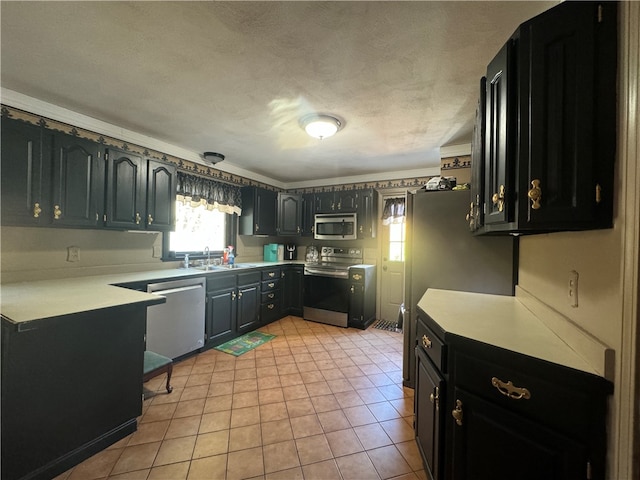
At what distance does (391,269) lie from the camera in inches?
164

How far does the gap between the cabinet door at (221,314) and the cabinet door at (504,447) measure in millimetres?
2615

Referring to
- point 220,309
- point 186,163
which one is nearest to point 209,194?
point 186,163

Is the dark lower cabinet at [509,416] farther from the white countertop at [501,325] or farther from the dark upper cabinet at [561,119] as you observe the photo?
the dark upper cabinet at [561,119]

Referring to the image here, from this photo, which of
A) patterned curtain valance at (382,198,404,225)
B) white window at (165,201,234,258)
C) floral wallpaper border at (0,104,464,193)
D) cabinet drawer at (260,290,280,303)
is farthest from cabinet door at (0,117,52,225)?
patterned curtain valance at (382,198,404,225)

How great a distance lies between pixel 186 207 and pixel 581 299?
3625 mm

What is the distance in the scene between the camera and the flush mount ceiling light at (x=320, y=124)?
2.21 meters

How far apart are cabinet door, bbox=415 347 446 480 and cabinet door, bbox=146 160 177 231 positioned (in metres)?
2.68

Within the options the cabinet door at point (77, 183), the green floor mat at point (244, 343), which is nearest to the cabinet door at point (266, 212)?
the green floor mat at point (244, 343)

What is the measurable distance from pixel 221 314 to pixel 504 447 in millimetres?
2865

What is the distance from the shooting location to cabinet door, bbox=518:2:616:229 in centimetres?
81

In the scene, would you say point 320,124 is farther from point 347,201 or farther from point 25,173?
point 25,173

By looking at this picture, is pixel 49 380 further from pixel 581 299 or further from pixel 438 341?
pixel 581 299

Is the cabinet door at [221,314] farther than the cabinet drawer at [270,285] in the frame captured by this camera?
No

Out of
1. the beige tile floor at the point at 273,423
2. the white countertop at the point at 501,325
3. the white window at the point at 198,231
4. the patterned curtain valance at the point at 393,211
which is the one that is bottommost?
the beige tile floor at the point at 273,423
